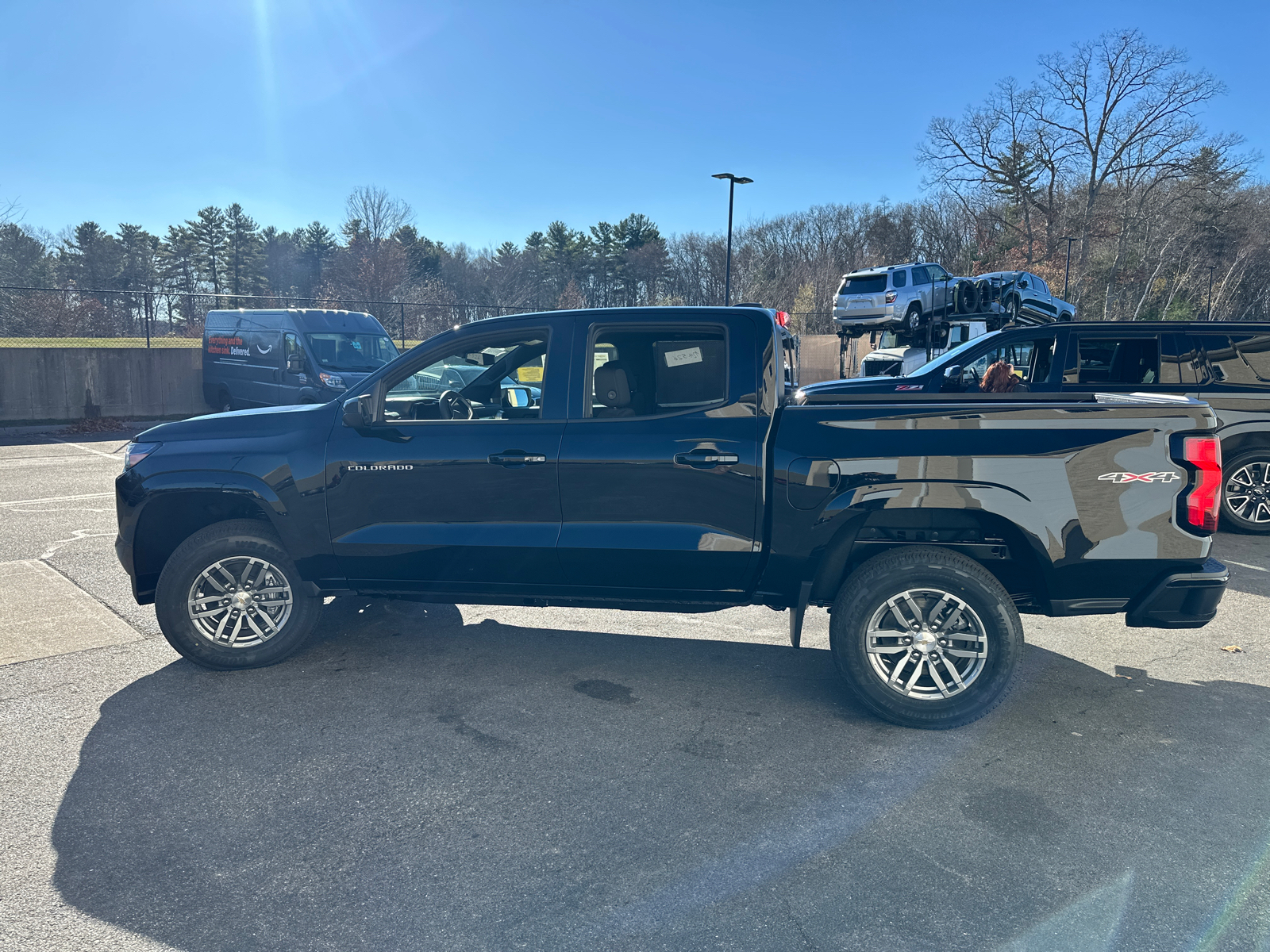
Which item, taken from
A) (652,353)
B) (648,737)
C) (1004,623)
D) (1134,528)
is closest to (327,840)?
(648,737)

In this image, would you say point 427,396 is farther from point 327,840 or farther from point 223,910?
point 223,910

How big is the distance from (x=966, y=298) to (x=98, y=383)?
66.1ft

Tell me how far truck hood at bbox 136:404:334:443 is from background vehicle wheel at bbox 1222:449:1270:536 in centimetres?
A: 790

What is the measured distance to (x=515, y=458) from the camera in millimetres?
4258

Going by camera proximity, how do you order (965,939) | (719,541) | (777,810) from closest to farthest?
(965,939)
(777,810)
(719,541)

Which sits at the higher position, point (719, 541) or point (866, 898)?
point (719, 541)

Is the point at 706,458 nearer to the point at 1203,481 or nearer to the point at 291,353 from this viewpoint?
the point at 1203,481

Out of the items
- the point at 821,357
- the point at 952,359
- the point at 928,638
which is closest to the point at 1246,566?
the point at 952,359

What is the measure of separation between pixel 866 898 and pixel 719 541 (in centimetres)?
177

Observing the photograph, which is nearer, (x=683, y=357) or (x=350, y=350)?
(x=683, y=357)

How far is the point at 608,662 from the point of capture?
15.8 feet

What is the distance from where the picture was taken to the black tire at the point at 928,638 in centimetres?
387

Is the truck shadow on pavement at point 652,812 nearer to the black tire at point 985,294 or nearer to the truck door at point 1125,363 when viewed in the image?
the truck door at point 1125,363

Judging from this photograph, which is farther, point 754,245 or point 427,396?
point 754,245
